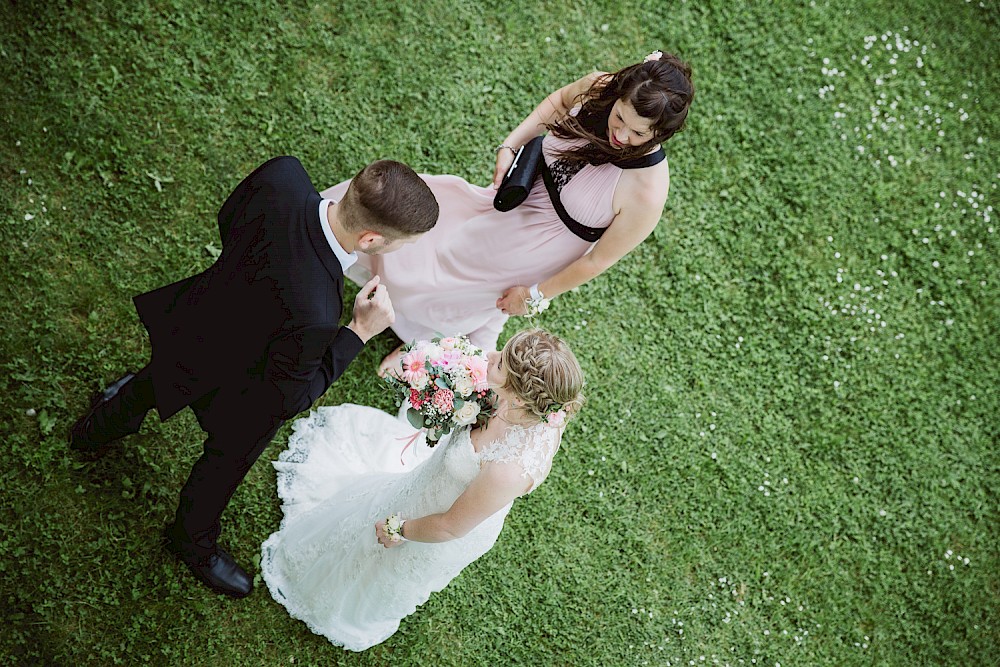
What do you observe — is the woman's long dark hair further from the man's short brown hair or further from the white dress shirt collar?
the white dress shirt collar

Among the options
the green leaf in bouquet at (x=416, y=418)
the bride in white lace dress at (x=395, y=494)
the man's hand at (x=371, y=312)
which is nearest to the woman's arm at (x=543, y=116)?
the man's hand at (x=371, y=312)

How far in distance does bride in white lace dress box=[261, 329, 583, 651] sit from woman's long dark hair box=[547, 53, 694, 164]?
119 centimetres

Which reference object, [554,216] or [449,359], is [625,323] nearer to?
[554,216]

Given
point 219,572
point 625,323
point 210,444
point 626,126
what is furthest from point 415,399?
point 625,323

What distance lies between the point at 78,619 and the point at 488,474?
2.56 metres

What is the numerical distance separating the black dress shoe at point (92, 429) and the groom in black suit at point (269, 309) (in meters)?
0.56

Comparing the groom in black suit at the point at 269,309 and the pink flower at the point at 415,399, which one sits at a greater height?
the groom in black suit at the point at 269,309

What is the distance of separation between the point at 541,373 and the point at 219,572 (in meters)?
2.41

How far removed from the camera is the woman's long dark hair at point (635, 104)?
3547 millimetres

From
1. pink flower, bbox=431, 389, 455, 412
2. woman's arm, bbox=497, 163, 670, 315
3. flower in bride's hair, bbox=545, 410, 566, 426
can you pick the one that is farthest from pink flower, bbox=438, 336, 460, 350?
woman's arm, bbox=497, 163, 670, 315

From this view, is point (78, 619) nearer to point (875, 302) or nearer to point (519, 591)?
point (519, 591)

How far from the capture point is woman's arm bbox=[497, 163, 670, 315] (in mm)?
3916

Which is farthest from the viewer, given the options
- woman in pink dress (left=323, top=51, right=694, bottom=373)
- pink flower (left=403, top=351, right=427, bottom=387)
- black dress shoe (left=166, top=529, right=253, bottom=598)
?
black dress shoe (left=166, top=529, right=253, bottom=598)

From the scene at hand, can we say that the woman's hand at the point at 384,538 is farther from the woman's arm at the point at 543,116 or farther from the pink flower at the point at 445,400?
the woman's arm at the point at 543,116
